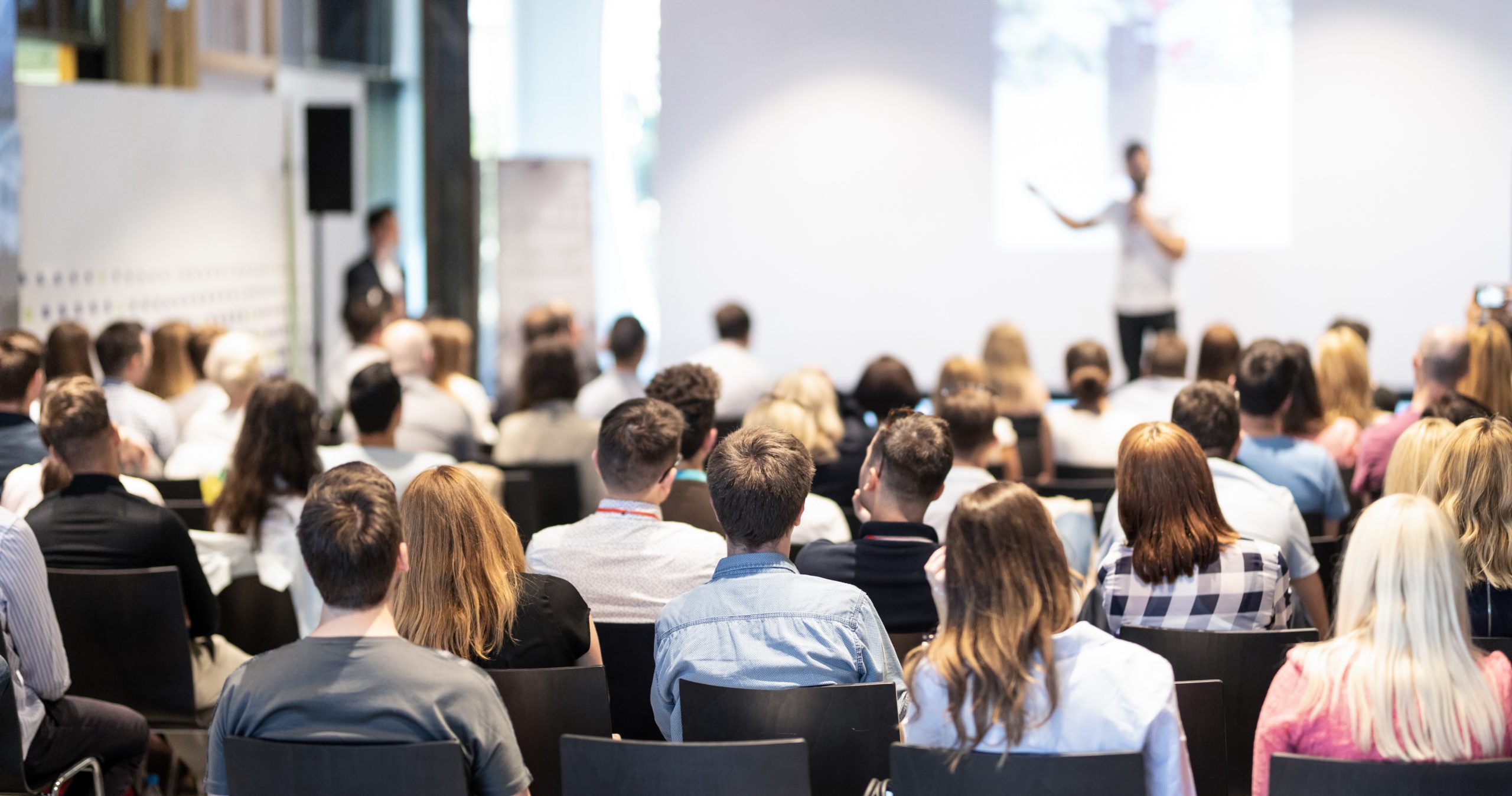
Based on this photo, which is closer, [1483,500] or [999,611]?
[999,611]

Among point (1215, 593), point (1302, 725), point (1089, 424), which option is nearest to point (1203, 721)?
point (1302, 725)

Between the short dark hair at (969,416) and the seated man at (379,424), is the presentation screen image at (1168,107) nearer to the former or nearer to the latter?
the short dark hair at (969,416)

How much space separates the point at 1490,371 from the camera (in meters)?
4.69

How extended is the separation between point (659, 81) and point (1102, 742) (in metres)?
8.42

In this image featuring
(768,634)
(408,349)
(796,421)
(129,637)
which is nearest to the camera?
(768,634)

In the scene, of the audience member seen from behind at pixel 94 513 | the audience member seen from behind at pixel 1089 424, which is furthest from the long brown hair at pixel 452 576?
the audience member seen from behind at pixel 1089 424

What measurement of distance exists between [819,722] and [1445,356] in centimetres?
310

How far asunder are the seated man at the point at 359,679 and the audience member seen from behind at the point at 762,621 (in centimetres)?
41

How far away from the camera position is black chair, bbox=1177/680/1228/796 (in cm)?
233

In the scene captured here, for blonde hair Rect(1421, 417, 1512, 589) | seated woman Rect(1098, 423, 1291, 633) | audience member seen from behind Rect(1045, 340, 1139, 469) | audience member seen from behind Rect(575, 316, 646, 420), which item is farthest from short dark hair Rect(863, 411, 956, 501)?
audience member seen from behind Rect(575, 316, 646, 420)

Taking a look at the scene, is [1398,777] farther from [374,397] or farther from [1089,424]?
[1089,424]

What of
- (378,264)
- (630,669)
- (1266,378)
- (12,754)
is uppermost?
(378,264)

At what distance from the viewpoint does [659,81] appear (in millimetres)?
9844

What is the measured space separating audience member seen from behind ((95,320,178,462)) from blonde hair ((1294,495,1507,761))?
13.7ft
